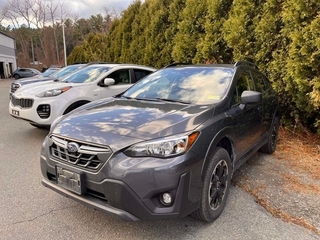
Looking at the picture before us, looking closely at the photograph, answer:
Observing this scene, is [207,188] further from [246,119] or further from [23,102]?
[23,102]

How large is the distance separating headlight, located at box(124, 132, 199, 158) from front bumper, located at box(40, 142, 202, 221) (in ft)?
0.21

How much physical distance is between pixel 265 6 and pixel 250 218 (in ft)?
15.7

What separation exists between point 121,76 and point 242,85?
3.57 meters

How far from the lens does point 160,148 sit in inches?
93.3

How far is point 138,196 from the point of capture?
2.28 metres

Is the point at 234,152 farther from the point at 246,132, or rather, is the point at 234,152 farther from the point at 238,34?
the point at 238,34

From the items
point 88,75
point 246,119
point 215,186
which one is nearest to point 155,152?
point 215,186

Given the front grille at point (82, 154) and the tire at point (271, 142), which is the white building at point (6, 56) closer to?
the tire at point (271, 142)

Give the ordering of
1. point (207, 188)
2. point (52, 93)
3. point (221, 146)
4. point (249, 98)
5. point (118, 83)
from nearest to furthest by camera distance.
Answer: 1. point (207, 188)
2. point (221, 146)
3. point (249, 98)
4. point (52, 93)
5. point (118, 83)

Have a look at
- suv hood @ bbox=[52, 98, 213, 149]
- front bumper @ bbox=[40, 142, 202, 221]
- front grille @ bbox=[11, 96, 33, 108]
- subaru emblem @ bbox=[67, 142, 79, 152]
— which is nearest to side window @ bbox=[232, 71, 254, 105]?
suv hood @ bbox=[52, 98, 213, 149]

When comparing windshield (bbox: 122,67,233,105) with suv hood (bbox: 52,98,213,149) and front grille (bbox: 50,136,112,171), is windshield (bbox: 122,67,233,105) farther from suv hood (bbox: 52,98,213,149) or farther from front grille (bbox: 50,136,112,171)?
front grille (bbox: 50,136,112,171)

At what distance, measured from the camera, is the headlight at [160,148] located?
235 centimetres

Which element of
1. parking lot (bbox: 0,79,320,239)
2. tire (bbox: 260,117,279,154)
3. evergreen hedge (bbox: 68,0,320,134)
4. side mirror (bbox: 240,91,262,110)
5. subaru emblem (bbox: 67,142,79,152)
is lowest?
parking lot (bbox: 0,79,320,239)

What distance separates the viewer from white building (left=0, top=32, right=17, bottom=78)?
40.0m
